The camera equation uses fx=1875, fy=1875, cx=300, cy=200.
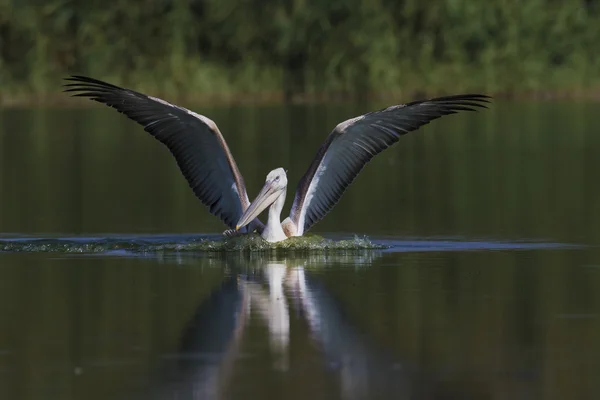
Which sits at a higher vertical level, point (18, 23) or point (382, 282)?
point (18, 23)

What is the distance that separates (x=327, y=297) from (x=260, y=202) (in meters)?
3.30

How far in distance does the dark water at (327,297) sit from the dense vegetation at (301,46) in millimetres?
25145

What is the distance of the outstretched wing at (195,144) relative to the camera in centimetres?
1692

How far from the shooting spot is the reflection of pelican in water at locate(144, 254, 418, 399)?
9.92 m

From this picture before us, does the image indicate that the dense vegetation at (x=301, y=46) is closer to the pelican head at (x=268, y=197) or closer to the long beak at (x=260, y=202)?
the pelican head at (x=268, y=197)

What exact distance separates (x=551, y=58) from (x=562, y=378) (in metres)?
44.4

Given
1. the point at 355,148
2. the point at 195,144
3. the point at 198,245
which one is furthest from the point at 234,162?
the point at 355,148

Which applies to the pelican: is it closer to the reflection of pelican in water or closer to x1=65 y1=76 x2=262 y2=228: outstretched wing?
x1=65 y1=76 x2=262 y2=228: outstretched wing

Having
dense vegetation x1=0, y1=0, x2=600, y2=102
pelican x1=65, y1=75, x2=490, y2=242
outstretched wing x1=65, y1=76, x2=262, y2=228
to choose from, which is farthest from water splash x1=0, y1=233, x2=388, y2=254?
dense vegetation x1=0, y1=0, x2=600, y2=102

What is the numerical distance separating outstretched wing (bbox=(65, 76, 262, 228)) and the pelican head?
0.39 m

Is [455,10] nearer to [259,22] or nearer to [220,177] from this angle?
[259,22]

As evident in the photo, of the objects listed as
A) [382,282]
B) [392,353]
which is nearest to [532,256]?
[382,282]

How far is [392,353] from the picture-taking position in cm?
1088

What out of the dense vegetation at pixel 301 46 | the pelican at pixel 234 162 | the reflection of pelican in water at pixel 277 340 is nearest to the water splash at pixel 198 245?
the pelican at pixel 234 162
